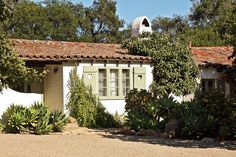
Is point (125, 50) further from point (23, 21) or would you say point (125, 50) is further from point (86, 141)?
point (23, 21)

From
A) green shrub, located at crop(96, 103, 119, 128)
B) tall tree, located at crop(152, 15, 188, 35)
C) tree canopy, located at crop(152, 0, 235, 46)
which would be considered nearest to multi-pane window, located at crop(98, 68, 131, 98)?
green shrub, located at crop(96, 103, 119, 128)

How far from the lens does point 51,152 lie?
11133mm

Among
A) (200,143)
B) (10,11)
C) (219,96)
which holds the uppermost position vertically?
(10,11)

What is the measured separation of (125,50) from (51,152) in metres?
12.2

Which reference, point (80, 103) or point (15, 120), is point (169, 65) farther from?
point (15, 120)

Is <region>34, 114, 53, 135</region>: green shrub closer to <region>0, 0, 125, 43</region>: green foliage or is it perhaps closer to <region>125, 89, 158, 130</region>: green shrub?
<region>125, 89, 158, 130</region>: green shrub

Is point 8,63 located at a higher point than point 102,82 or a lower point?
higher

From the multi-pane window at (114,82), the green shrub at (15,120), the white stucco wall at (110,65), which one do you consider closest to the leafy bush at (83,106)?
the white stucco wall at (110,65)

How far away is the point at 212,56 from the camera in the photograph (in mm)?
24906

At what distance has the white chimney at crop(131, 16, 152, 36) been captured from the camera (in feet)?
77.6

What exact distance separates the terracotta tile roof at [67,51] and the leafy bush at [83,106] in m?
0.86

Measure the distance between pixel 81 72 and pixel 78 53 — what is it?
2.83ft

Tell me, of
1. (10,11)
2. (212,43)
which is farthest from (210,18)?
(10,11)

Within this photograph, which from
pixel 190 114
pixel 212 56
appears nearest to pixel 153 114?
pixel 190 114
